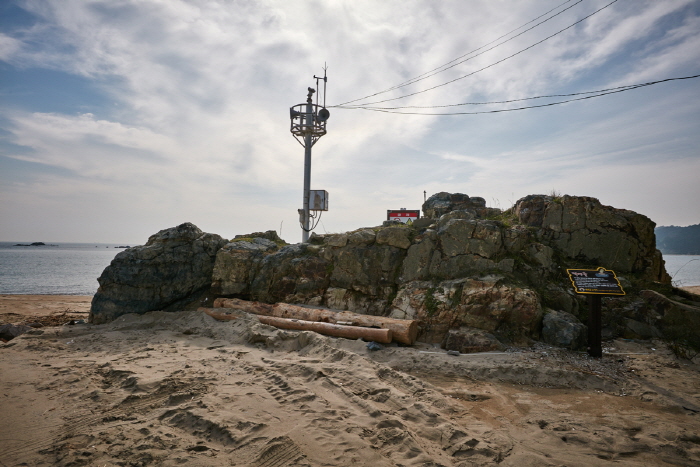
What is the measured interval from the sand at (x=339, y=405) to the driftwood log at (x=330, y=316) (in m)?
0.56

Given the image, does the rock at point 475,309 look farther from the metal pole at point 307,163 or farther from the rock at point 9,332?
the rock at point 9,332

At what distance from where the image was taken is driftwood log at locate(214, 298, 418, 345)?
25.8 ft

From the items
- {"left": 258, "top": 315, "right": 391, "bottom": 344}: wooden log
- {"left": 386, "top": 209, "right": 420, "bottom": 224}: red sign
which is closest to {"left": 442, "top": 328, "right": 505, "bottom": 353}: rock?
{"left": 258, "top": 315, "right": 391, "bottom": 344}: wooden log

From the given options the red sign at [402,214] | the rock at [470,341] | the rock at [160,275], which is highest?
the red sign at [402,214]

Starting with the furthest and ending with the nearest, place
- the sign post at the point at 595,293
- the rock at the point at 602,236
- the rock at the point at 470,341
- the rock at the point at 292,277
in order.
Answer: the rock at the point at 292,277
the rock at the point at 602,236
the rock at the point at 470,341
the sign post at the point at 595,293

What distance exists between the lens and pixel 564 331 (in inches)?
297

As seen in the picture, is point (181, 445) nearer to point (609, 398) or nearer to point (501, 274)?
point (609, 398)

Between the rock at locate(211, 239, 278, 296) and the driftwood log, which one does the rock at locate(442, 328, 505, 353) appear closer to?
the driftwood log

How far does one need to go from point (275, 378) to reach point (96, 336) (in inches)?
245

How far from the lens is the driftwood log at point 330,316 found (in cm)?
787

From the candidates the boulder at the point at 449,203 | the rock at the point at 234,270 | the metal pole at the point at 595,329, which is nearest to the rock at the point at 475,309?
the metal pole at the point at 595,329

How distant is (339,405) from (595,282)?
232 inches

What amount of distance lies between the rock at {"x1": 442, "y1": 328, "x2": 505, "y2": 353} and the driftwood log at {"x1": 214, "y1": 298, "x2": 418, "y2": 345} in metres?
0.84

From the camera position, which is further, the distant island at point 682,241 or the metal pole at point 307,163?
the distant island at point 682,241
